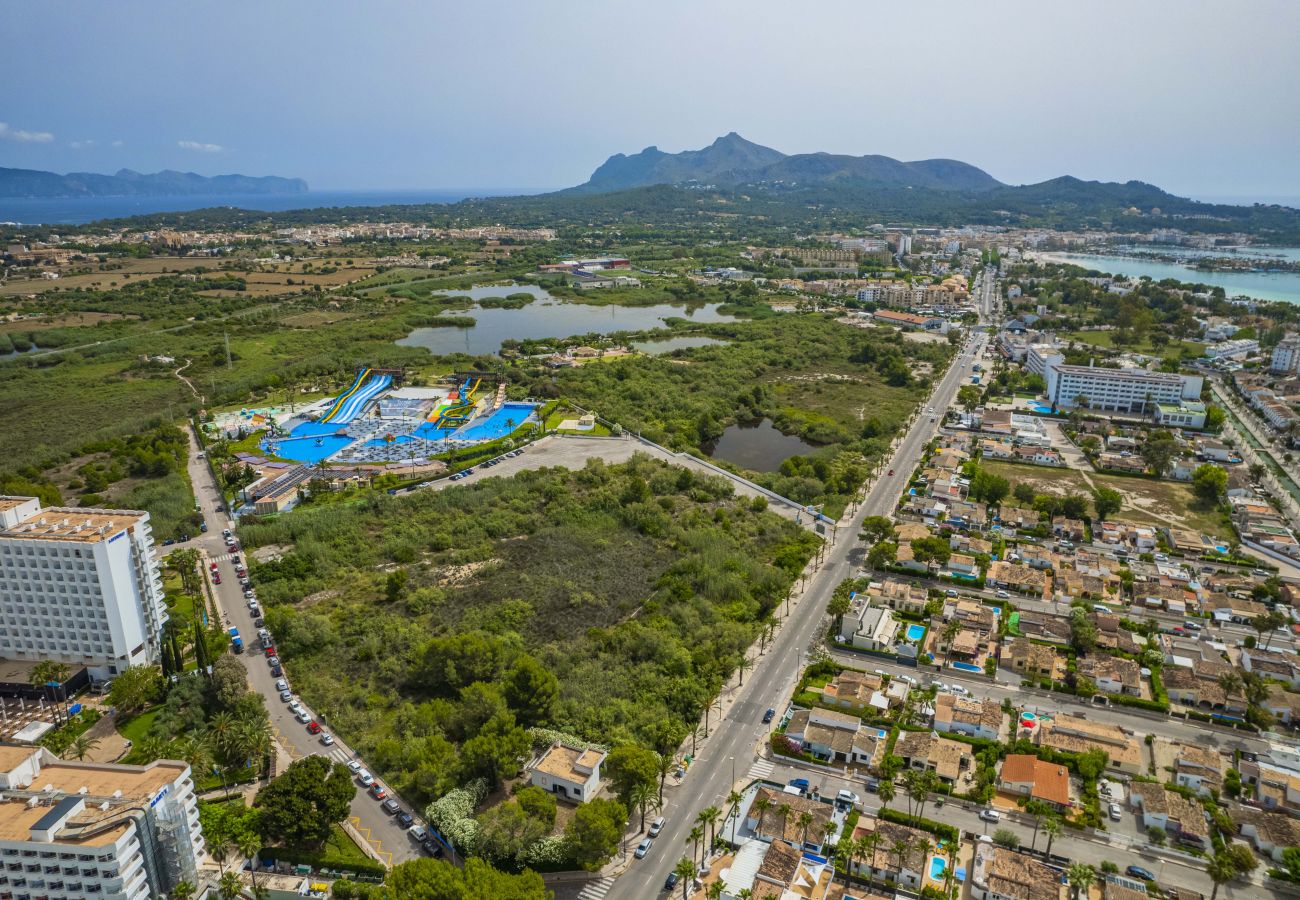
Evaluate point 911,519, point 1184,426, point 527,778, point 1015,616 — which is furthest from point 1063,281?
point 527,778

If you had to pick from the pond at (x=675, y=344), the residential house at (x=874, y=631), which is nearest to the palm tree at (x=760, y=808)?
the residential house at (x=874, y=631)

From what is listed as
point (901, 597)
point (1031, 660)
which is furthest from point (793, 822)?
point (901, 597)

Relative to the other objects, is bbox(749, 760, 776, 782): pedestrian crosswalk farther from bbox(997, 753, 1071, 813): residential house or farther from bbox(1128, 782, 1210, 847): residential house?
bbox(1128, 782, 1210, 847): residential house

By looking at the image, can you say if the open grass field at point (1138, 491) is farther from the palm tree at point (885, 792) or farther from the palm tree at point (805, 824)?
the palm tree at point (805, 824)

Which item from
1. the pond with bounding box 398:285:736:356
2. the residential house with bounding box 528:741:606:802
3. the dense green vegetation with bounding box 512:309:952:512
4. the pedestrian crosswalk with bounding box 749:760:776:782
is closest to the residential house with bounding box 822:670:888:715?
the pedestrian crosswalk with bounding box 749:760:776:782

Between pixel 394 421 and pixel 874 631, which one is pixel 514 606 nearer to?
pixel 874 631
